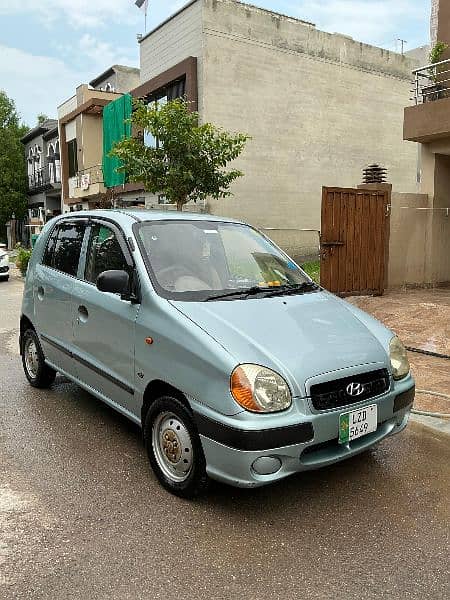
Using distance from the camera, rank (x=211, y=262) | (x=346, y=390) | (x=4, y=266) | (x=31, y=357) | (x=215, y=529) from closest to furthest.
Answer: (x=215, y=529) < (x=346, y=390) < (x=211, y=262) < (x=31, y=357) < (x=4, y=266)

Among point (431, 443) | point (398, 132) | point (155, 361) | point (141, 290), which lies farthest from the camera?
point (398, 132)

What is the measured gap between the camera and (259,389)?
2.97 metres

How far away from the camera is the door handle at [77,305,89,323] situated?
4301 mm

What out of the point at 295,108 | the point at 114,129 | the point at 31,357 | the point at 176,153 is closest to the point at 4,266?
the point at 176,153

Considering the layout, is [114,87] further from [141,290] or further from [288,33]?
[141,290]

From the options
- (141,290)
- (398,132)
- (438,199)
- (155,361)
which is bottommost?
(155,361)

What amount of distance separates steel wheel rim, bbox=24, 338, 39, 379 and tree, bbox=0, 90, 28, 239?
125 feet

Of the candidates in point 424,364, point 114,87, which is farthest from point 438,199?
point 114,87

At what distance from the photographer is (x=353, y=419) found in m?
3.17

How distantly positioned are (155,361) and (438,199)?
9937 millimetres

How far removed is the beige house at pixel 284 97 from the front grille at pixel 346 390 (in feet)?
43.3

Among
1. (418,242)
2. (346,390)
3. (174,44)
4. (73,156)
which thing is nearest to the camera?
(346,390)

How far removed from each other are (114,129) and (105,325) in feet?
67.4

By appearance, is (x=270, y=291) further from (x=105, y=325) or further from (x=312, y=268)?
(x=312, y=268)
